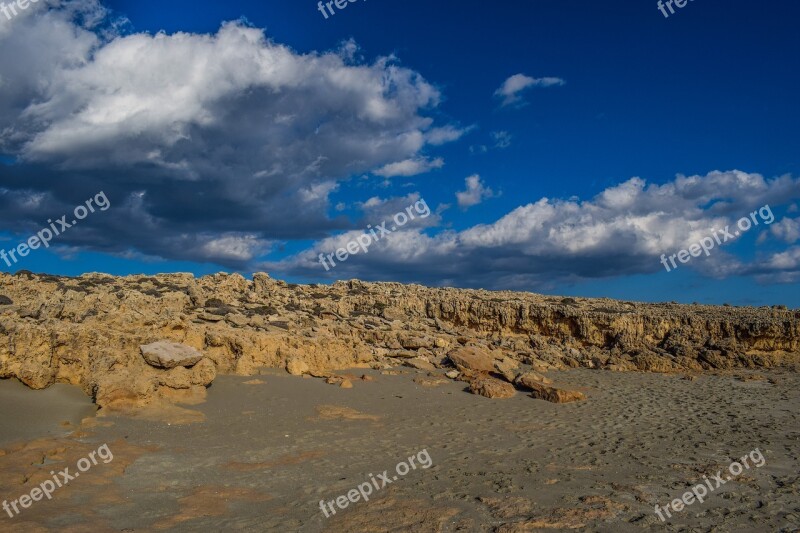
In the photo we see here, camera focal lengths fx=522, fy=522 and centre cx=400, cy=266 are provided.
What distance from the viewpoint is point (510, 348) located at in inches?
903

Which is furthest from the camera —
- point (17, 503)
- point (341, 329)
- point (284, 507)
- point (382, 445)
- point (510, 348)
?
point (510, 348)

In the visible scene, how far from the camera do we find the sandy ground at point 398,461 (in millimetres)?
6441

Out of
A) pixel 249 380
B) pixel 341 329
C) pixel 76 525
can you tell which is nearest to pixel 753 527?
pixel 76 525

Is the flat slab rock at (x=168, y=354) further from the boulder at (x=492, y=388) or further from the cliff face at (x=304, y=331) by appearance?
the boulder at (x=492, y=388)

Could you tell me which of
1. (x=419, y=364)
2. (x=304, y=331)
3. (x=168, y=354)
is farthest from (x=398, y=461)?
(x=304, y=331)

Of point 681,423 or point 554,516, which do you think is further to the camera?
point 681,423

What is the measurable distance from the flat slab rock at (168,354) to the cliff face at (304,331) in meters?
0.26

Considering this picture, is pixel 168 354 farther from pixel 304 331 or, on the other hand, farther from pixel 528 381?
pixel 528 381

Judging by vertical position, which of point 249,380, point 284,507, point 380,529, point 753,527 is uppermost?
point 249,380

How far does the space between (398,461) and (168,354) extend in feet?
20.0

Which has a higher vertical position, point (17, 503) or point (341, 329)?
point (341, 329)

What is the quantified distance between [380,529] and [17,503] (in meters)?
4.55

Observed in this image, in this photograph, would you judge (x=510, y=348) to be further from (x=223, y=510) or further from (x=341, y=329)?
(x=223, y=510)

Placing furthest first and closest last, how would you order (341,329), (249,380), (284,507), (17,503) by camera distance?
(341,329) → (249,380) → (284,507) → (17,503)
